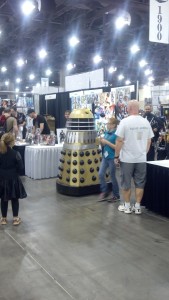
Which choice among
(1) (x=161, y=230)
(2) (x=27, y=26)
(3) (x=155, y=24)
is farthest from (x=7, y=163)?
(2) (x=27, y=26)

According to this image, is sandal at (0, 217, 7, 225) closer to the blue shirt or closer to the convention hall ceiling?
the blue shirt

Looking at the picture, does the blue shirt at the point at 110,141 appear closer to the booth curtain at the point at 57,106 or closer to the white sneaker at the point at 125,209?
the white sneaker at the point at 125,209

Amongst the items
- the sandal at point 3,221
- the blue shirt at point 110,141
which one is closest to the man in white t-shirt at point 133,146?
the blue shirt at point 110,141

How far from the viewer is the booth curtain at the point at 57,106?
9.42 meters

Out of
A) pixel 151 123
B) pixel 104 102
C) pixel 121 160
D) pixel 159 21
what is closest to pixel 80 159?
pixel 121 160

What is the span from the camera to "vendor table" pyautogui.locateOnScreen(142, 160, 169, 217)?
14.3ft

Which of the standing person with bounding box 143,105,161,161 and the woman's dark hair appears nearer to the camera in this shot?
the woman's dark hair

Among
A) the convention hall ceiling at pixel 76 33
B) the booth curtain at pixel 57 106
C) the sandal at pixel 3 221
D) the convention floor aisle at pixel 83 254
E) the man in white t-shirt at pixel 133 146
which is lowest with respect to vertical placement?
the convention floor aisle at pixel 83 254

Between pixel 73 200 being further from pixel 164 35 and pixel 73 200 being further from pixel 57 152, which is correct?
pixel 164 35

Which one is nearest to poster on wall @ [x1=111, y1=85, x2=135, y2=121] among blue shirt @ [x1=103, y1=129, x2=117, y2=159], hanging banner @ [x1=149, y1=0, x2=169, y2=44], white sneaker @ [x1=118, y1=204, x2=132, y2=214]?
hanging banner @ [x1=149, y1=0, x2=169, y2=44]

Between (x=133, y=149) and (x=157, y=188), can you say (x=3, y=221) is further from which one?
(x=157, y=188)

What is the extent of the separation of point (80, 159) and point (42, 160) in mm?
1569

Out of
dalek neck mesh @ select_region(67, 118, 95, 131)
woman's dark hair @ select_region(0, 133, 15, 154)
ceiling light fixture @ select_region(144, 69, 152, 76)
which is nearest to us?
woman's dark hair @ select_region(0, 133, 15, 154)

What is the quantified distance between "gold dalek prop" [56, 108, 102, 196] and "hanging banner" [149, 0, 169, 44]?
1881mm
